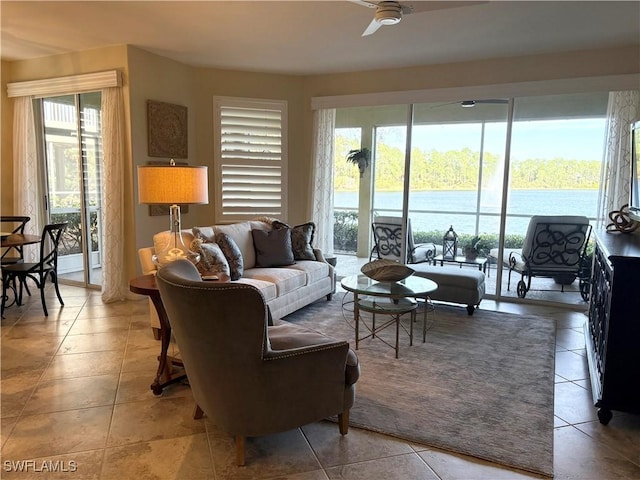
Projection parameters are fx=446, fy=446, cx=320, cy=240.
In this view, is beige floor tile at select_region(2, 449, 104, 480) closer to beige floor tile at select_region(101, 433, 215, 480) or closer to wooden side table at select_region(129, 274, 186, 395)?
beige floor tile at select_region(101, 433, 215, 480)

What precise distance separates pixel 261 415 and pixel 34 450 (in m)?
1.25

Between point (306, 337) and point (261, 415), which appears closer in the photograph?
point (261, 415)

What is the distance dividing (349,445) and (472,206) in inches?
156

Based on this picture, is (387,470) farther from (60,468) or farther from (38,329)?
(38,329)

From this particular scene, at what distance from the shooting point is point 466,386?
10.2ft

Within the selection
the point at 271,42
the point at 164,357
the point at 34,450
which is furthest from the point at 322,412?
the point at 271,42

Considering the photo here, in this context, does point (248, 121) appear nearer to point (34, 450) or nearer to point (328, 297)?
point (328, 297)

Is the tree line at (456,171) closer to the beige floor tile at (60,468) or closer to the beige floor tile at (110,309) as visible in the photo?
the beige floor tile at (110,309)

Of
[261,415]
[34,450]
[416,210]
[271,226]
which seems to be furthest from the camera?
[416,210]

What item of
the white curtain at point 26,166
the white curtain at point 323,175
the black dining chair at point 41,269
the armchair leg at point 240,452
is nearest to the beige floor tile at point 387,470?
the armchair leg at point 240,452

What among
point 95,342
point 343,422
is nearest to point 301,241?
point 95,342

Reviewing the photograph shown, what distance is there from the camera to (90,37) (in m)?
4.58

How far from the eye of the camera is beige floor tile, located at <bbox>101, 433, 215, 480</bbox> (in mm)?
2174

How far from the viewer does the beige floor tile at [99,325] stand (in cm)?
414
